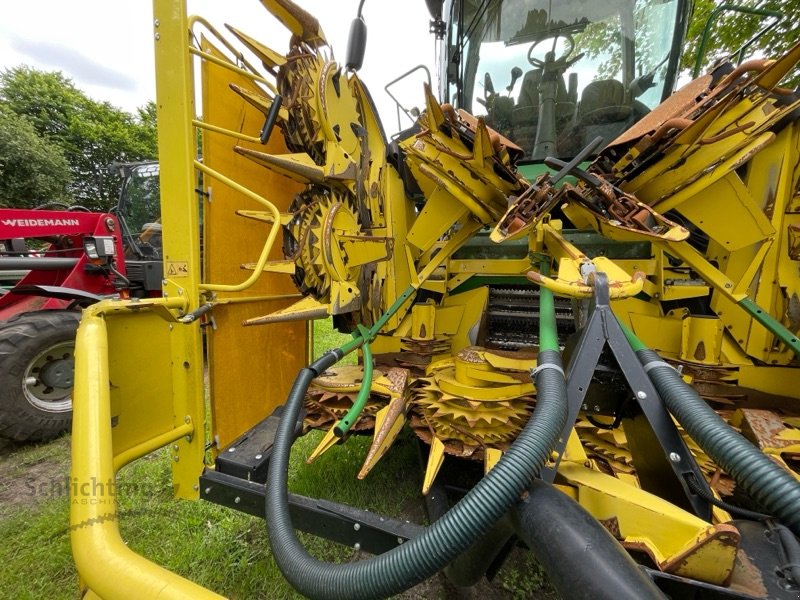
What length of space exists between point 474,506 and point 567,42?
3288 millimetres

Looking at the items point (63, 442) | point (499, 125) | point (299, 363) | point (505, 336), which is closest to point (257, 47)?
point (299, 363)

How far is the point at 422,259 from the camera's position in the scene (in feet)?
8.50

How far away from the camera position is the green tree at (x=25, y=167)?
683 inches

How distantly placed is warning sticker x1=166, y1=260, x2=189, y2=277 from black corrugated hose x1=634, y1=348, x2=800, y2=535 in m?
1.75

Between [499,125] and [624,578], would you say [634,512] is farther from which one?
[499,125]

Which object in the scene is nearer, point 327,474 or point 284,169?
point 284,169

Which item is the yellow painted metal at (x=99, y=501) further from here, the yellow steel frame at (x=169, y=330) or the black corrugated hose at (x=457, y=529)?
the black corrugated hose at (x=457, y=529)

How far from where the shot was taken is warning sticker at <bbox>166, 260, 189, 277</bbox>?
5.14 ft

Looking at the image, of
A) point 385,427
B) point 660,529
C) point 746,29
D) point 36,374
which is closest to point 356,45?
point 385,427

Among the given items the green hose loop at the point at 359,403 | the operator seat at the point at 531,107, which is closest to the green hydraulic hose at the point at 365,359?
the green hose loop at the point at 359,403

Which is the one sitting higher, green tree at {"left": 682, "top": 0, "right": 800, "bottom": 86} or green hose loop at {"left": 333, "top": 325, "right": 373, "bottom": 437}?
green tree at {"left": 682, "top": 0, "right": 800, "bottom": 86}

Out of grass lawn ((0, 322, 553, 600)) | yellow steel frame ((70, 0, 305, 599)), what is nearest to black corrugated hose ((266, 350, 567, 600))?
yellow steel frame ((70, 0, 305, 599))

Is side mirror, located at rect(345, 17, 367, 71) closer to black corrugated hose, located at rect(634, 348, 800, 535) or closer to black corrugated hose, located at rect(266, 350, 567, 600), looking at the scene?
black corrugated hose, located at rect(266, 350, 567, 600)

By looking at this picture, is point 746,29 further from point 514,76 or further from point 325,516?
point 325,516
